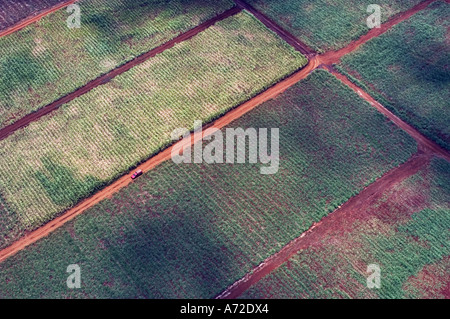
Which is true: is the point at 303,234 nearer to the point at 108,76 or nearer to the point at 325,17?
the point at 108,76

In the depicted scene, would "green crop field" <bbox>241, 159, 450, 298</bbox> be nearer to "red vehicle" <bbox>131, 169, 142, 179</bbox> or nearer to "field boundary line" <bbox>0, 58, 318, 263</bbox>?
"red vehicle" <bbox>131, 169, 142, 179</bbox>

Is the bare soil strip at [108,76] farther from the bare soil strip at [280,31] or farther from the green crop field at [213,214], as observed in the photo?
the green crop field at [213,214]

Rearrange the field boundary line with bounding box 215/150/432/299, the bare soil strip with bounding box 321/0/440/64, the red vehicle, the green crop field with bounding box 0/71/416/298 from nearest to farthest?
the field boundary line with bounding box 215/150/432/299
the green crop field with bounding box 0/71/416/298
the red vehicle
the bare soil strip with bounding box 321/0/440/64

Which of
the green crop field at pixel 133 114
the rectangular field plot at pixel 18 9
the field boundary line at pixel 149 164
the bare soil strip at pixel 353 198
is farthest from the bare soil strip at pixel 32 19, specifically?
the bare soil strip at pixel 353 198

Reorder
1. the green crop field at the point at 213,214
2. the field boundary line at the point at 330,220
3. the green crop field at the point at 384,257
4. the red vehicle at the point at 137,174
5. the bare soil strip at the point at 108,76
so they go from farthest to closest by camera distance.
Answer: the bare soil strip at the point at 108,76 → the red vehicle at the point at 137,174 → the green crop field at the point at 213,214 → the field boundary line at the point at 330,220 → the green crop field at the point at 384,257

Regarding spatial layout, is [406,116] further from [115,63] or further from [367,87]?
[115,63]

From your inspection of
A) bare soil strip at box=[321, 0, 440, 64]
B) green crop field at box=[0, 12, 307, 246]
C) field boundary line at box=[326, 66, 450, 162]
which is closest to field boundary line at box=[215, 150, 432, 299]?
field boundary line at box=[326, 66, 450, 162]

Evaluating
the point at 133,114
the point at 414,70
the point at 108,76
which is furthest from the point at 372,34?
the point at 108,76
